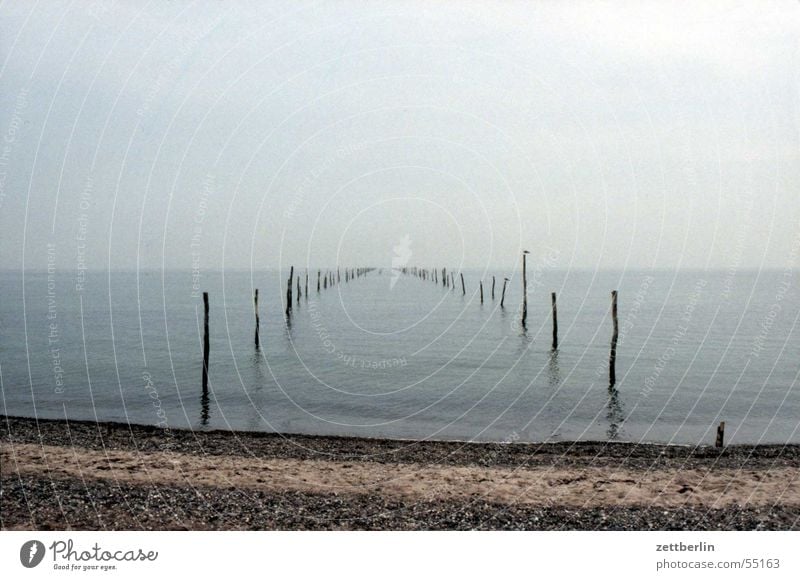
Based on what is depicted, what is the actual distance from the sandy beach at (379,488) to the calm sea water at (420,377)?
4.34 meters

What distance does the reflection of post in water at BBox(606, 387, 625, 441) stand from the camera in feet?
64.7

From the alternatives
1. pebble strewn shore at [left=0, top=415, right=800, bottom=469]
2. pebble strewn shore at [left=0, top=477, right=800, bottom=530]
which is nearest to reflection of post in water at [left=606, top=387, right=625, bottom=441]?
pebble strewn shore at [left=0, top=415, right=800, bottom=469]

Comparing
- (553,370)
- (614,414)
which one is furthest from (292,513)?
(553,370)

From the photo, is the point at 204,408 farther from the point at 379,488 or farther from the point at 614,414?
the point at 614,414

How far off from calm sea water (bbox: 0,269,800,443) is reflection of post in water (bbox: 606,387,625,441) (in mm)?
87

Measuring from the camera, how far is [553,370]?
31.7 m

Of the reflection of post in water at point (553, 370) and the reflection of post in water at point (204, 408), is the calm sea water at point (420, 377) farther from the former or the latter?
the reflection of post in water at point (553, 370)

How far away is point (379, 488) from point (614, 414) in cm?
1368

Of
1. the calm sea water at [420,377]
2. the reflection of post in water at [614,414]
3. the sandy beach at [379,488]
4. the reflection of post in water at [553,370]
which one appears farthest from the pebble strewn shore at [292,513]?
the reflection of post in water at [553,370]

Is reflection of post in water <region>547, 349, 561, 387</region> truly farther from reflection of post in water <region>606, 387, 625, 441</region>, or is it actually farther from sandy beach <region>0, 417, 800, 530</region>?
sandy beach <region>0, 417, 800, 530</region>

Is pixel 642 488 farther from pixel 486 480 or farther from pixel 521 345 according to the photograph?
pixel 521 345

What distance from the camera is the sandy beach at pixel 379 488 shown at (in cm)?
970

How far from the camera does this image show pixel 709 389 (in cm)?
2748
